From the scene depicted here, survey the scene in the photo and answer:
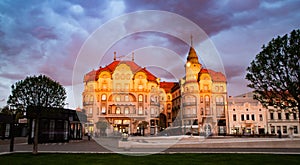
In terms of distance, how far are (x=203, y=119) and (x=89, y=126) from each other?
1100 inches

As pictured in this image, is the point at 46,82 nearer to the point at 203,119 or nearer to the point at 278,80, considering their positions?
the point at 278,80

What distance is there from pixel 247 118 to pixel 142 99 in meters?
25.6

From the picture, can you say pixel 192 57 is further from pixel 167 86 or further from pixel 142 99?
pixel 142 99

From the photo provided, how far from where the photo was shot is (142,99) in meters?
67.6

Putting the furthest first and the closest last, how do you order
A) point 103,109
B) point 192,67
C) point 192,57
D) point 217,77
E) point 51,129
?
point 192,57
point 192,67
point 217,77
point 103,109
point 51,129

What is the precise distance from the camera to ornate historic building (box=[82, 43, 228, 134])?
65.0 metres

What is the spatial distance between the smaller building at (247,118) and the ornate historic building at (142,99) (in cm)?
269

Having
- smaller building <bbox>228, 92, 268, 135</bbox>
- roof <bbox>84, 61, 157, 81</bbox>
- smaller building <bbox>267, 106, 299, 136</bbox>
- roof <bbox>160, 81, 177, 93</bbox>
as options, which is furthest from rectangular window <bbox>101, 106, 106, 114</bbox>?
smaller building <bbox>267, 106, 299, 136</bbox>

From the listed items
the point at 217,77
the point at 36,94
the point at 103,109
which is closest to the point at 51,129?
the point at 36,94

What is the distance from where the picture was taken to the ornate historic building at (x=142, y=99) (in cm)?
6500

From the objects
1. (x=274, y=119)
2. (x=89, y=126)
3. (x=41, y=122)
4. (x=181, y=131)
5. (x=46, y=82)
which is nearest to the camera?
(x=46, y=82)

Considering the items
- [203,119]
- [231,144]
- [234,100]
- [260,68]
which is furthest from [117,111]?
[260,68]

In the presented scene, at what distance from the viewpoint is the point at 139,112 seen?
6706 centimetres

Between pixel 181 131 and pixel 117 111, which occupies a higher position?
pixel 117 111
